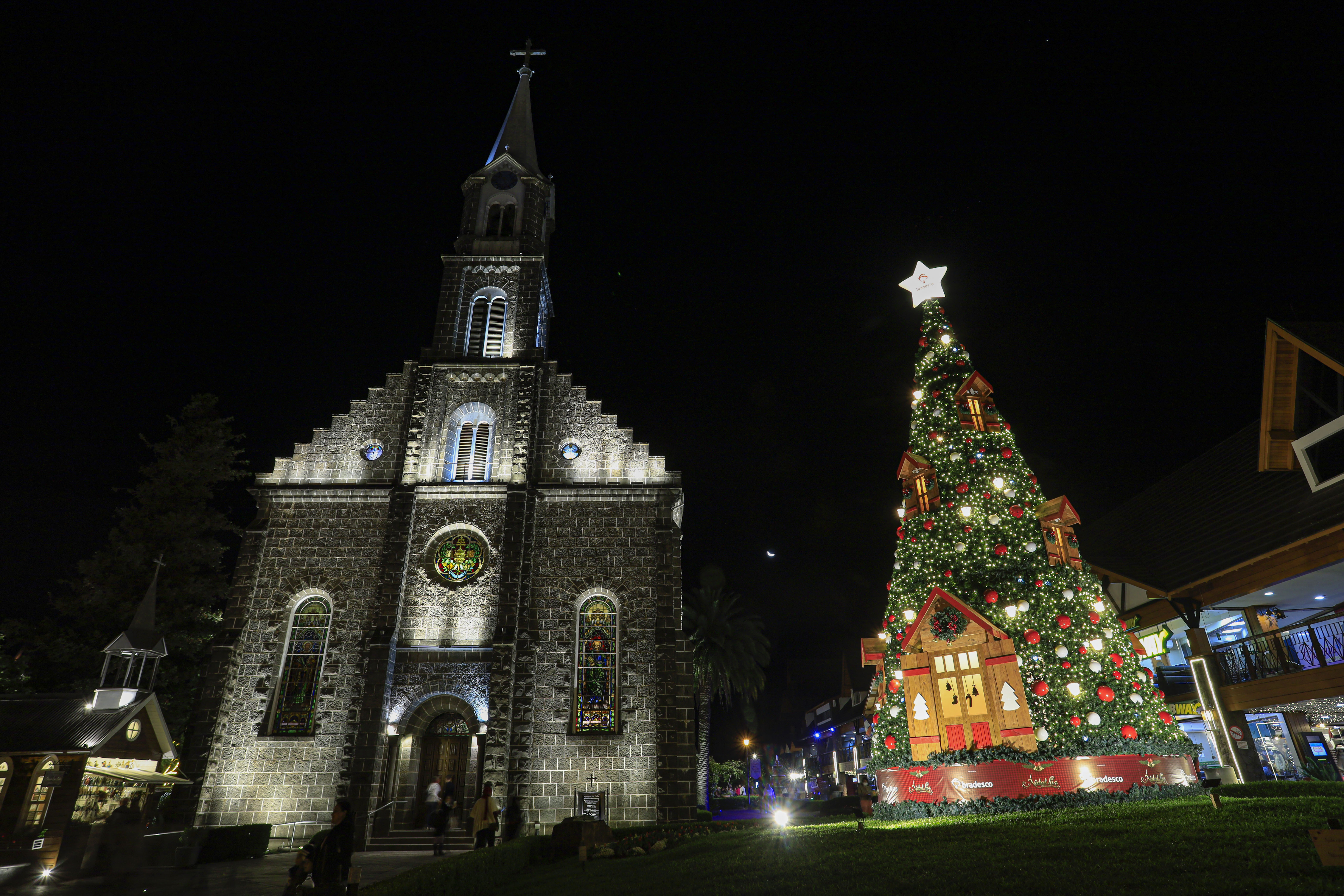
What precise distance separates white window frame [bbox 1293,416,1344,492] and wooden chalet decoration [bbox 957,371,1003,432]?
680 centimetres

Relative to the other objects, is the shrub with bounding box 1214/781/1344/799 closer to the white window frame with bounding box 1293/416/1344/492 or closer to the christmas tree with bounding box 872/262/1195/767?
the christmas tree with bounding box 872/262/1195/767

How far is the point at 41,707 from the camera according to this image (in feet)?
55.9

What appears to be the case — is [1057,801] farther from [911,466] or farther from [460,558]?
[460,558]

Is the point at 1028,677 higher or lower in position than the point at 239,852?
higher

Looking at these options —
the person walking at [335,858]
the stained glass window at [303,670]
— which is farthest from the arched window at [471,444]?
the person walking at [335,858]

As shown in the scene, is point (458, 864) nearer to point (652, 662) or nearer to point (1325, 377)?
point (652, 662)

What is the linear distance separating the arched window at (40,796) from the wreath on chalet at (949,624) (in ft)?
65.7

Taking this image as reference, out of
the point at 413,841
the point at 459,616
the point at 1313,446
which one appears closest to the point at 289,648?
the point at 459,616

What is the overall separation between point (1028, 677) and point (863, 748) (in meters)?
32.3

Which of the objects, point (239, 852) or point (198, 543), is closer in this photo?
point (239, 852)

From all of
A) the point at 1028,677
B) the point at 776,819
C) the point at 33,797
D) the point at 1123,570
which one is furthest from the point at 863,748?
the point at 33,797

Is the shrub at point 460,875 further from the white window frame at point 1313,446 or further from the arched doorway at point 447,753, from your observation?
the white window frame at point 1313,446

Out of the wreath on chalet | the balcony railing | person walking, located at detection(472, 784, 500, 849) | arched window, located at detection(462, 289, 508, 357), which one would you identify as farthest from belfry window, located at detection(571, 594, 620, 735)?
the balcony railing

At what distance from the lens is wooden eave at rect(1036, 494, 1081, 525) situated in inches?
560
